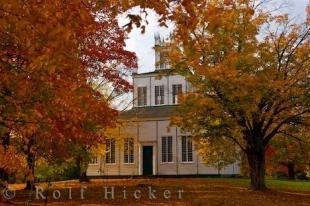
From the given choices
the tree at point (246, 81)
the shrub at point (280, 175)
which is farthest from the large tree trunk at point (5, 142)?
the shrub at point (280, 175)

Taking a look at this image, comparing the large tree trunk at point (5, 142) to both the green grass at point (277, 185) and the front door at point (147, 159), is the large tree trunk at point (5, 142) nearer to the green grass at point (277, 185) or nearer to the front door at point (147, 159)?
the green grass at point (277, 185)

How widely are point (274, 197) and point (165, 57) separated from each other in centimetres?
917

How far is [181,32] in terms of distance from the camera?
7.47 meters

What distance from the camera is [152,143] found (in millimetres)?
45531

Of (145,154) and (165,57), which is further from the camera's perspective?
(145,154)

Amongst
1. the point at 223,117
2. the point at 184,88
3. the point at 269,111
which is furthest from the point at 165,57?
the point at 184,88

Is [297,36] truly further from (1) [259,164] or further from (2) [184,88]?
(2) [184,88]

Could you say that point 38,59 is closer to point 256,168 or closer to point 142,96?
point 256,168

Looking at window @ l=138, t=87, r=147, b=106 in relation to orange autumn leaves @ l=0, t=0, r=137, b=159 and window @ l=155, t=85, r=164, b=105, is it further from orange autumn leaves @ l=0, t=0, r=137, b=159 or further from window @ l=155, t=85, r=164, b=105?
orange autumn leaves @ l=0, t=0, r=137, b=159

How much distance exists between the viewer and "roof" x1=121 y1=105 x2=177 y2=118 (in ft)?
148

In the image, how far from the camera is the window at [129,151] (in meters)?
46.0

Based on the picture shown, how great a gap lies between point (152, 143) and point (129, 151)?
2.32 m

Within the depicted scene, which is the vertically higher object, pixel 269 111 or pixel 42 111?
pixel 269 111

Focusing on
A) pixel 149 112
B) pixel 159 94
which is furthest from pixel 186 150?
pixel 159 94
